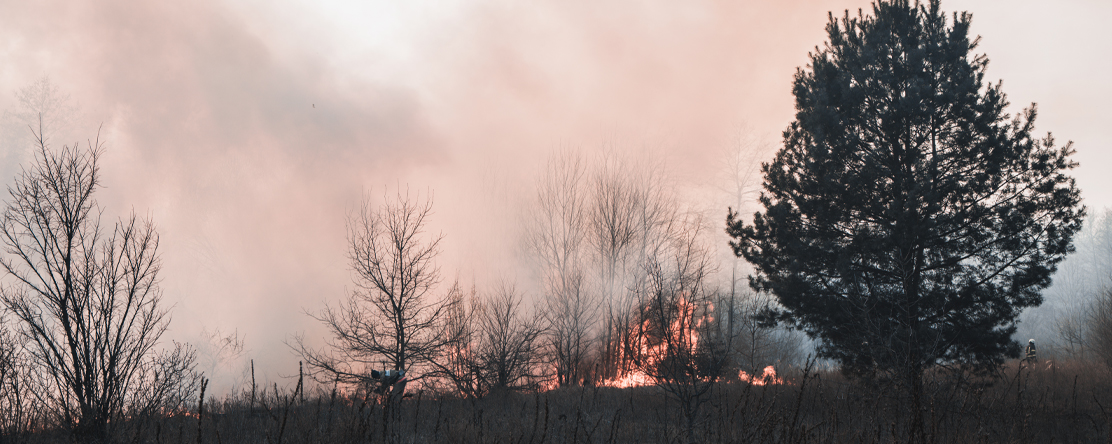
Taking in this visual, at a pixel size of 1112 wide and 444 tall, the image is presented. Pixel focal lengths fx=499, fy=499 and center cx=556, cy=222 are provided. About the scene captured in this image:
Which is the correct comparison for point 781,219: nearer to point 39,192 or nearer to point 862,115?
point 862,115

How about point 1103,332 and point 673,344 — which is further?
point 1103,332

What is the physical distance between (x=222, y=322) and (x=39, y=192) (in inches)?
2144

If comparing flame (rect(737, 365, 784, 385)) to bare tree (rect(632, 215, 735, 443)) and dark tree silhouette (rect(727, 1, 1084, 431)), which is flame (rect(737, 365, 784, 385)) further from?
dark tree silhouette (rect(727, 1, 1084, 431))

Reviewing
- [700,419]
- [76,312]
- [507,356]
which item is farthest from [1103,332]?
[76,312]

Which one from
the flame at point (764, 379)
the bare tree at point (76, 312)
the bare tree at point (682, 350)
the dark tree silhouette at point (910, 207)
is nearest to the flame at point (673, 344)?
the bare tree at point (682, 350)

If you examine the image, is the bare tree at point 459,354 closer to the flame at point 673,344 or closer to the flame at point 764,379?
the flame at point 673,344

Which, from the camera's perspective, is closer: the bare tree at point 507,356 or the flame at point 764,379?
the flame at point 764,379

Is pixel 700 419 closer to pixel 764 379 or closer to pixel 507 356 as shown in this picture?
pixel 764 379

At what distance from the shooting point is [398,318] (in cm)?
1541

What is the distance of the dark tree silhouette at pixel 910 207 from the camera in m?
9.38

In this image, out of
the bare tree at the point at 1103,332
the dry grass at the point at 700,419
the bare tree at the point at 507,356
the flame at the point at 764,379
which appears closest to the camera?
the flame at the point at 764,379

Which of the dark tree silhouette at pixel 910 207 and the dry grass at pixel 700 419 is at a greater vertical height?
the dark tree silhouette at pixel 910 207

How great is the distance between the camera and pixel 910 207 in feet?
30.9

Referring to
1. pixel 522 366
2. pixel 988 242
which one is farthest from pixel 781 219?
pixel 522 366
